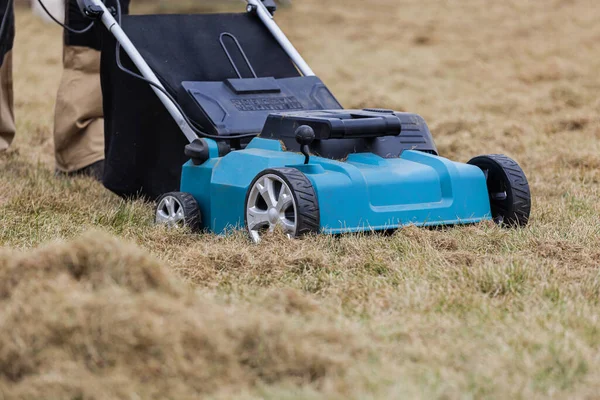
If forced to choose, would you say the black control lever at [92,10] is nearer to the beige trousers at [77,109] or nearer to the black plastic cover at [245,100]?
the black plastic cover at [245,100]

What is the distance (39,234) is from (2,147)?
1617mm

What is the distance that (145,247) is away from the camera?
310 cm

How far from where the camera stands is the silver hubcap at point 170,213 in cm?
339

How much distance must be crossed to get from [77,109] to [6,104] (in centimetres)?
38

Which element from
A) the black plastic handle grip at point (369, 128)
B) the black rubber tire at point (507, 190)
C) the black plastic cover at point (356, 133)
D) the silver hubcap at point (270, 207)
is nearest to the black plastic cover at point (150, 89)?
the black plastic cover at point (356, 133)

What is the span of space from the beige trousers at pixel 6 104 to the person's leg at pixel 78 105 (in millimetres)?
255

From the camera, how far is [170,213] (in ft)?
11.3

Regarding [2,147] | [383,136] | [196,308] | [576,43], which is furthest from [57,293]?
[576,43]

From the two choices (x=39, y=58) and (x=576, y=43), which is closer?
(x=576, y=43)

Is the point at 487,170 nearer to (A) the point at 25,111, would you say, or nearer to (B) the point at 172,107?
(B) the point at 172,107

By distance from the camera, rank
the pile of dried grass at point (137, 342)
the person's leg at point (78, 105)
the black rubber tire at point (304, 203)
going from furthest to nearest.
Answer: the person's leg at point (78, 105), the black rubber tire at point (304, 203), the pile of dried grass at point (137, 342)

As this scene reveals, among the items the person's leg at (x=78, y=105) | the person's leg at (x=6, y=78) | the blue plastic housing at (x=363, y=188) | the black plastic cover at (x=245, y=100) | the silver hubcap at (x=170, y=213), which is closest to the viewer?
the blue plastic housing at (x=363, y=188)

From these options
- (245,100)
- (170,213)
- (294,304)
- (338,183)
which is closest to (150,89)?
(245,100)

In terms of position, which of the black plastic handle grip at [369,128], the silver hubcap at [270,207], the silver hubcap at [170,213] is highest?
the black plastic handle grip at [369,128]
